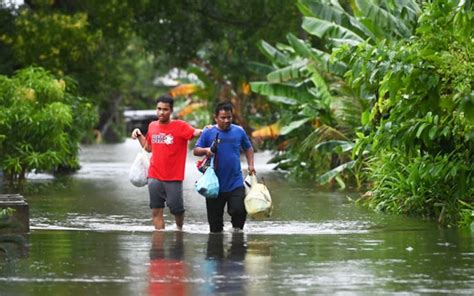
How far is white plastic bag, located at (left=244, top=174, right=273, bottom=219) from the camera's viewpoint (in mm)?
15164

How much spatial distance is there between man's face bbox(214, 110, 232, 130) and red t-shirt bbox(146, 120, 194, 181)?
1.44 ft

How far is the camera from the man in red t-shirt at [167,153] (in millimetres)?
15586

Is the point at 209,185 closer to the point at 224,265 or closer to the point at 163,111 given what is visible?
the point at 163,111

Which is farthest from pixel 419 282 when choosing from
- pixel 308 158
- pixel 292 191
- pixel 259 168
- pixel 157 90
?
pixel 157 90

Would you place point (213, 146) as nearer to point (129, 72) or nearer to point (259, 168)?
point (259, 168)

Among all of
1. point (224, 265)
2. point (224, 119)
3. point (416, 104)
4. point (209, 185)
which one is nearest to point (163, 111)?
point (224, 119)

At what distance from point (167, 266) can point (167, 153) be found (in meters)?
3.59

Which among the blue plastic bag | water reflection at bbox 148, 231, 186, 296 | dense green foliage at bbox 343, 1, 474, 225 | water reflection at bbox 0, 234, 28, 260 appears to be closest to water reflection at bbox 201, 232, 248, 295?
water reflection at bbox 148, 231, 186, 296

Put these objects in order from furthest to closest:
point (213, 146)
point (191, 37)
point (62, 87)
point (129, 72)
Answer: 1. point (129, 72)
2. point (191, 37)
3. point (62, 87)
4. point (213, 146)

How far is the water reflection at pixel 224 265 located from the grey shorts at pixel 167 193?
2.00ft

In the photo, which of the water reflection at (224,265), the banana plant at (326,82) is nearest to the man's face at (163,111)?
the water reflection at (224,265)

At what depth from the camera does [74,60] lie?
3200 cm

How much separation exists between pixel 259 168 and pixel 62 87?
11.9 metres

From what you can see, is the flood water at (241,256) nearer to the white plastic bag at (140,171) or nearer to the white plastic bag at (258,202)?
the white plastic bag at (258,202)
